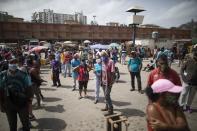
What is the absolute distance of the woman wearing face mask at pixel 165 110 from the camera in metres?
2.50

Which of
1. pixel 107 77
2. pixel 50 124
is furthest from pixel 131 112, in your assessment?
pixel 50 124

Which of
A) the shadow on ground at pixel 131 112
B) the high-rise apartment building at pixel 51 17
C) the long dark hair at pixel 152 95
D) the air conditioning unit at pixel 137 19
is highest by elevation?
the high-rise apartment building at pixel 51 17

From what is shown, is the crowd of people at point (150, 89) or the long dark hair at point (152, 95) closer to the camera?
the crowd of people at point (150, 89)

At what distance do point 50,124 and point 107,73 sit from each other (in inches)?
93.4

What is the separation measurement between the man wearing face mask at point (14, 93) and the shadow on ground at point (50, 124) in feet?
4.55

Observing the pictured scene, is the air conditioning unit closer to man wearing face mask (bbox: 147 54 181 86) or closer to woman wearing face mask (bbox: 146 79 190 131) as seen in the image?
man wearing face mask (bbox: 147 54 181 86)

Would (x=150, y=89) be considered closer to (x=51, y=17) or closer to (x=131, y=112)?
(x=131, y=112)

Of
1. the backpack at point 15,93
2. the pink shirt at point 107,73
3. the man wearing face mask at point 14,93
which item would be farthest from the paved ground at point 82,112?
the backpack at point 15,93

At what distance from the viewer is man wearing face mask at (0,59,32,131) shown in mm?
4574

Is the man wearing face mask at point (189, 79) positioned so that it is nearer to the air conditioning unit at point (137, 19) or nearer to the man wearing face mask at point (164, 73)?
the man wearing face mask at point (164, 73)

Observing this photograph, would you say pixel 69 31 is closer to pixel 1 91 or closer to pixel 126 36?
pixel 126 36

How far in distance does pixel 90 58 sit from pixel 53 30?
40.7 m

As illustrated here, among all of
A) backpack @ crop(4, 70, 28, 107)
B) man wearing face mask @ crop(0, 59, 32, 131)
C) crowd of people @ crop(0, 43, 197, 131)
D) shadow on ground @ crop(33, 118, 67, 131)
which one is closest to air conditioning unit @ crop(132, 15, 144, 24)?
crowd of people @ crop(0, 43, 197, 131)

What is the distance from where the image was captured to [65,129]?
5.97 metres
